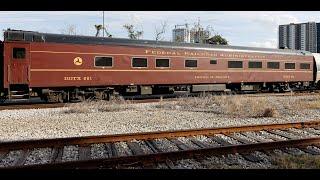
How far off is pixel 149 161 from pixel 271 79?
20.6m

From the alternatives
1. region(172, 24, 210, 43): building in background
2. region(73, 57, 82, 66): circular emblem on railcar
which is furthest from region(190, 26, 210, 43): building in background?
region(73, 57, 82, 66): circular emblem on railcar

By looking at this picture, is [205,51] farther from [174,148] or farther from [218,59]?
[174,148]

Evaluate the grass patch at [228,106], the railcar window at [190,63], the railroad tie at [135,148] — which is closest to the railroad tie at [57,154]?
the railroad tie at [135,148]

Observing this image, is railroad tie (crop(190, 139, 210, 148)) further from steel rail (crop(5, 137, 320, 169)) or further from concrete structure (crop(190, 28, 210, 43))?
concrete structure (crop(190, 28, 210, 43))

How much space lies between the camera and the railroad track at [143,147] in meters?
5.88

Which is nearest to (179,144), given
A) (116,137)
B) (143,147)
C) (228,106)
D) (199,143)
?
(199,143)

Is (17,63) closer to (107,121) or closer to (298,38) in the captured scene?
(107,121)

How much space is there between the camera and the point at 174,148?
734 centimetres

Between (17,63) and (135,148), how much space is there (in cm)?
1067

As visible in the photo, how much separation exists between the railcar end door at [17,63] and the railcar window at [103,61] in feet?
10.7

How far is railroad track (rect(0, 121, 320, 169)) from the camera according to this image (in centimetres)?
588

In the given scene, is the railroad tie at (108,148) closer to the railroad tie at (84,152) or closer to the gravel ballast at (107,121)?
the railroad tie at (84,152)

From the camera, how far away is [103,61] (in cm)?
1803

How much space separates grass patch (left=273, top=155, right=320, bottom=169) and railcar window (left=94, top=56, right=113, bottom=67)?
12.8 metres
